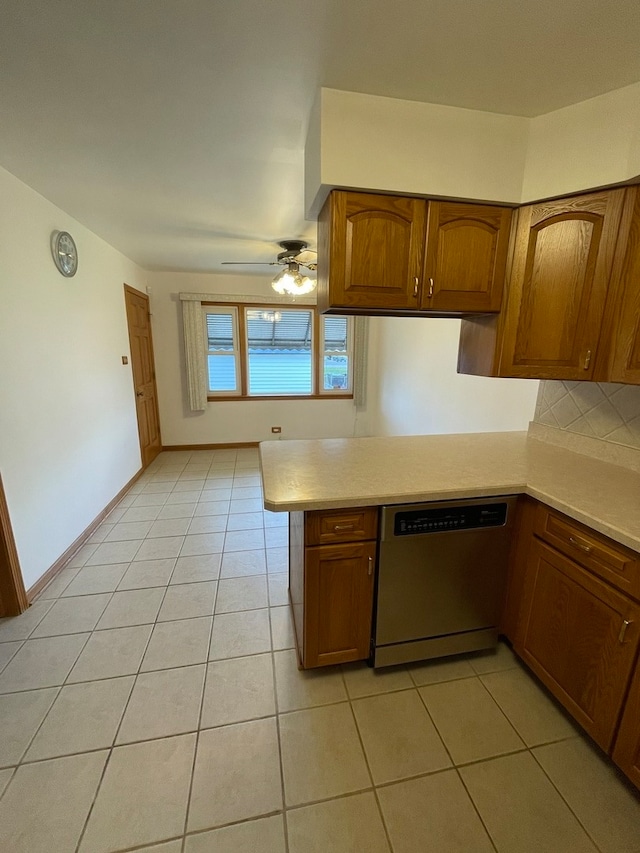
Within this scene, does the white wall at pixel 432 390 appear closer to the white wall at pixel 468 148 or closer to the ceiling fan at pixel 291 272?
the white wall at pixel 468 148

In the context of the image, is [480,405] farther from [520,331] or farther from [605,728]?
[605,728]

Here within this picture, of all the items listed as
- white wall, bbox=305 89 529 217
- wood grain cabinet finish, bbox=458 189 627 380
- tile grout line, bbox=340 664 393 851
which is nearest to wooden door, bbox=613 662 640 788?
tile grout line, bbox=340 664 393 851

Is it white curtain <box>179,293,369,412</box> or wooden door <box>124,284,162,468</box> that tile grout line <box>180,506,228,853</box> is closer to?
wooden door <box>124,284,162,468</box>

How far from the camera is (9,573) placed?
1949 millimetres

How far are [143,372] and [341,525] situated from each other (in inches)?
Answer: 149

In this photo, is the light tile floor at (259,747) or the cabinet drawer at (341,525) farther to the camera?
the cabinet drawer at (341,525)

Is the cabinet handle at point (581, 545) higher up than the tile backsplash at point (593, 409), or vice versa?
the tile backsplash at point (593, 409)

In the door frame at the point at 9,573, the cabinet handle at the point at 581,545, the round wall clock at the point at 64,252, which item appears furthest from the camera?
the round wall clock at the point at 64,252

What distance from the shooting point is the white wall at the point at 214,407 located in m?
4.67

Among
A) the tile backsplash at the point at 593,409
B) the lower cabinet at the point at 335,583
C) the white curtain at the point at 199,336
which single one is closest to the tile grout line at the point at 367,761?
the lower cabinet at the point at 335,583

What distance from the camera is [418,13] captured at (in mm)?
1020

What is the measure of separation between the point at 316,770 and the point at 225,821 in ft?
1.06

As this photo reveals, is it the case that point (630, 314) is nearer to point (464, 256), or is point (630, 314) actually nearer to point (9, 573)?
point (464, 256)

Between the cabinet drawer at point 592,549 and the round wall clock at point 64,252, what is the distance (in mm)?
3223
